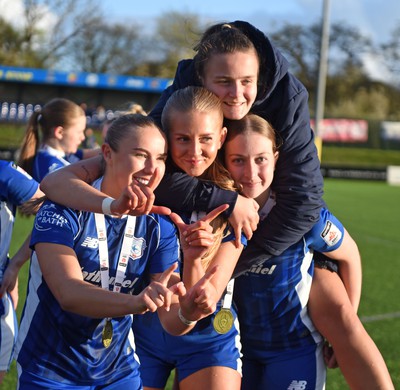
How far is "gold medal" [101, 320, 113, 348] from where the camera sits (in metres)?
2.97

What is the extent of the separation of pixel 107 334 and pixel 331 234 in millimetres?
1338

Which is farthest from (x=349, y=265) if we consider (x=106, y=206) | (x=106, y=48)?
(x=106, y=48)

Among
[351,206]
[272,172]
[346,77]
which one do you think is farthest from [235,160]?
[346,77]

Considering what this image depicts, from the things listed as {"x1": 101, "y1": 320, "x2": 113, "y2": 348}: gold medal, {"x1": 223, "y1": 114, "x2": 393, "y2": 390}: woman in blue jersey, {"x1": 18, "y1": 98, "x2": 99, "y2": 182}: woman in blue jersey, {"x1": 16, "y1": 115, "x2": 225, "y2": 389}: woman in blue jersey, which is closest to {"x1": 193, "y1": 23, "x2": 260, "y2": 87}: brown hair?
{"x1": 16, "y1": 115, "x2": 225, "y2": 389}: woman in blue jersey

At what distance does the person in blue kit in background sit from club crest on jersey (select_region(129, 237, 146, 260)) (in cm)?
128

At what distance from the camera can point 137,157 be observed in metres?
2.93

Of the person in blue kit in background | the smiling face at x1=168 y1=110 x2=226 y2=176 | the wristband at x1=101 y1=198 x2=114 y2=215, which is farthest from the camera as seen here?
the person in blue kit in background

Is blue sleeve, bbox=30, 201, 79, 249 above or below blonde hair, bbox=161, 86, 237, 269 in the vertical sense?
below

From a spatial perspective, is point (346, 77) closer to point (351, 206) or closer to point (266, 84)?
point (351, 206)

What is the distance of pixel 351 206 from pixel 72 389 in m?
18.0

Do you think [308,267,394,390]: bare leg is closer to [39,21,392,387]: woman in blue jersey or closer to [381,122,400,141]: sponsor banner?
[39,21,392,387]: woman in blue jersey

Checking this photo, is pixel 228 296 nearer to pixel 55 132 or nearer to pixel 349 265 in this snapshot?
pixel 349 265

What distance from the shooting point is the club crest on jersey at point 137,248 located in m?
2.99

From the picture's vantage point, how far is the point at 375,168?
3375cm
